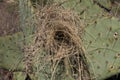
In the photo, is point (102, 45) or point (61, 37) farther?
point (102, 45)

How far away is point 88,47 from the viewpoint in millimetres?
2070

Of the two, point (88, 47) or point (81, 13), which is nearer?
point (88, 47)

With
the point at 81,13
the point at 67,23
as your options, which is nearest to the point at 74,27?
the point at 67,23

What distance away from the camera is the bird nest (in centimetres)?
194

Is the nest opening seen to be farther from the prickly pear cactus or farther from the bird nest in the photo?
the prickly pear cactus

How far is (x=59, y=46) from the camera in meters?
1.96

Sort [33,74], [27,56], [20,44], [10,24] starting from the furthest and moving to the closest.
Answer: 1. [10,24]
2. [20,44]
3. [33,74]
4. [27,56]

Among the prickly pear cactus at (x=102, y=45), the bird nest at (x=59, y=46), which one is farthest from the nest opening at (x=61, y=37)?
the prickly pear cactus at (x=102, y=45)

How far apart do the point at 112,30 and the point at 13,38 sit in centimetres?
77

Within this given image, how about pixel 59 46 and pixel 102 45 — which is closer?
pixel 59 46

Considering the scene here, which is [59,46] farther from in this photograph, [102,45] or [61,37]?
[102,45]

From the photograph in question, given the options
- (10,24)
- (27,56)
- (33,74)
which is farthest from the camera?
(10,24)

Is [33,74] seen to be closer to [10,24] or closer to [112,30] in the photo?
[112,30]

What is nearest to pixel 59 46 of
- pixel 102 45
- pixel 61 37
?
pixel 61 37
